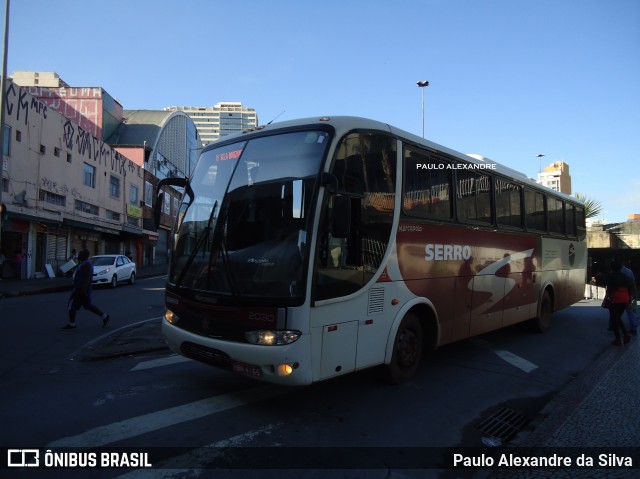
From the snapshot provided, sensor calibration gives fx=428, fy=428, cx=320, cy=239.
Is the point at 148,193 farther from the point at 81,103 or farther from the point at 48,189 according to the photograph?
the point at 48,189

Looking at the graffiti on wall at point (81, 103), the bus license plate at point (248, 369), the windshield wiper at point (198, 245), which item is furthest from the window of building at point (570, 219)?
the graffiti on wall at point (81, 103)

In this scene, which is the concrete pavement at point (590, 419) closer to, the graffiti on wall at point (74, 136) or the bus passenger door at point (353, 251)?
the bus passenger door at point (353, 251)

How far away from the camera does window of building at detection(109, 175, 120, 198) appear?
3143 cm

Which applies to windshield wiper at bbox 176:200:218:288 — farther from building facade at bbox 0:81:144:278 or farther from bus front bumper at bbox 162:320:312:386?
building facade at bbox 0:81:144:278

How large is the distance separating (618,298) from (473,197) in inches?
165

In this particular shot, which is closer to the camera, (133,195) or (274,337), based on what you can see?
(274,337)

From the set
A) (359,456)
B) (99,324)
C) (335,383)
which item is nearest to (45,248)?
(99,324)

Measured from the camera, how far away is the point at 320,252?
4312 mm

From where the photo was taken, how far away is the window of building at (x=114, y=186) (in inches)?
1237

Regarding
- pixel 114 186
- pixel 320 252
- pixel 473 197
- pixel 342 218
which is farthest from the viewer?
pixel 114 186

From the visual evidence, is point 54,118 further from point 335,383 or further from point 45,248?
point 335,383

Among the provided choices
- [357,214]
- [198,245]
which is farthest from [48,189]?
[357,214]

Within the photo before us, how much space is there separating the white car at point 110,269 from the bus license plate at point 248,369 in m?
17.0

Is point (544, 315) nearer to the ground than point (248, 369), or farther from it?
nearer to the ground
